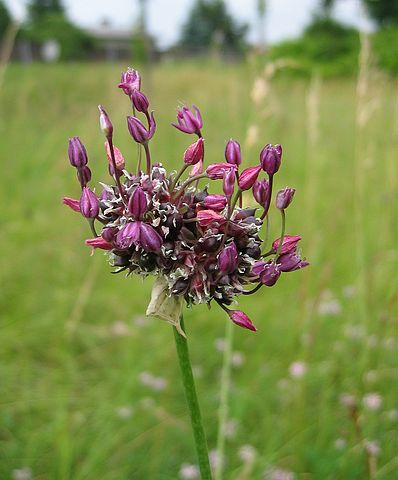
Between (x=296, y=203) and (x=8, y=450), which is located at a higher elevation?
(x=296, y=203)

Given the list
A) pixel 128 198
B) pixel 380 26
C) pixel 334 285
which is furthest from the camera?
pixel 380 26

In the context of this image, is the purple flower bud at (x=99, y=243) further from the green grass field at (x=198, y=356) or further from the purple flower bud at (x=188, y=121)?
the green grass field at (x=198, y=356)

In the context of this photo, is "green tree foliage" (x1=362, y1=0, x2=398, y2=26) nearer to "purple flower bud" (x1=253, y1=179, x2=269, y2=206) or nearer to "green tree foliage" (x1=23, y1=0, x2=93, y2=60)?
"green tree foliage" (x1=23, y1=0, x2=93, y2=60)

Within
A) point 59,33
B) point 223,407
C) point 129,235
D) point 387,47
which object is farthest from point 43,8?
point 129,235

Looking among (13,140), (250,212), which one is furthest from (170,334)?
(13,140)

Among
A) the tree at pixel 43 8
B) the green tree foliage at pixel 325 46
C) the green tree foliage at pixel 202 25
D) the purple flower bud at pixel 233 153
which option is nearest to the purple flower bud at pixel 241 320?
the purple flower bud at pixel 233 153

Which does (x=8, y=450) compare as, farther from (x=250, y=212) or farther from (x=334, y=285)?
(x=334, y=285)
